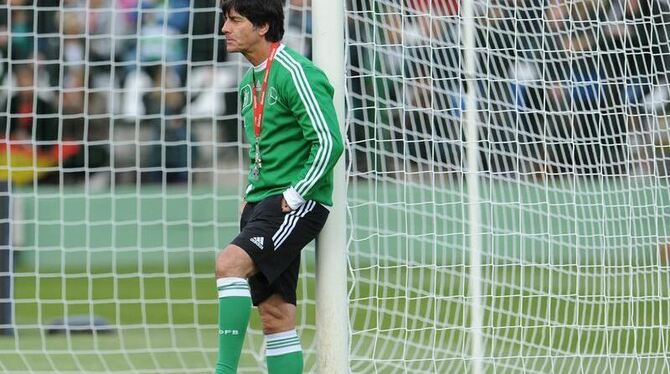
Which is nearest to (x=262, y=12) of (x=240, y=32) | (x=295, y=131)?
(x=240, y=32)

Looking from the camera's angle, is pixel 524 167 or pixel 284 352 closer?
pixel 284 352

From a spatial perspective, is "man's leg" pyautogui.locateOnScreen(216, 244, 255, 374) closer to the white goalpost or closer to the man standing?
the man standing

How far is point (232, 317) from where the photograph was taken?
434 cm

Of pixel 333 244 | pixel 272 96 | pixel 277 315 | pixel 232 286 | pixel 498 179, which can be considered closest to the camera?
pixel 232 286

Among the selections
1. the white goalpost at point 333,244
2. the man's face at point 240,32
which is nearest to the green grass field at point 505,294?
the white goalpost at point 333,244

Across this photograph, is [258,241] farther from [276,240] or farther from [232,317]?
[232,317]

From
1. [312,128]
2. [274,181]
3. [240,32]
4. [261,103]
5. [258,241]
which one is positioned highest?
[240,32]

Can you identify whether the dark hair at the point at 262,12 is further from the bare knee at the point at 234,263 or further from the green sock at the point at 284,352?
the green sock at the point at 284,352

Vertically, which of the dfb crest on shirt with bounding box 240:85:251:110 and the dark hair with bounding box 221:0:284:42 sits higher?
the dark hair with bounding box 221:0:284:42

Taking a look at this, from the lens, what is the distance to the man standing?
432 centimetres

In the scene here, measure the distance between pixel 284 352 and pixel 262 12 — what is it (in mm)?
1210

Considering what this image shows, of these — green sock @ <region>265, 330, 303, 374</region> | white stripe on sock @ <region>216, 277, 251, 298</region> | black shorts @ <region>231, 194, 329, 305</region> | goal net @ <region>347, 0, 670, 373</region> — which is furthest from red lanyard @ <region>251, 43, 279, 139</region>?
goal net @ <region>347, 0, 670, 373</region>

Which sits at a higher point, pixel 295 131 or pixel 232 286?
pixel 295 131

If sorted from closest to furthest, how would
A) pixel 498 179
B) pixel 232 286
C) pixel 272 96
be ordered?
pixel 232 286
pixel 272 96
pixel 498 179
